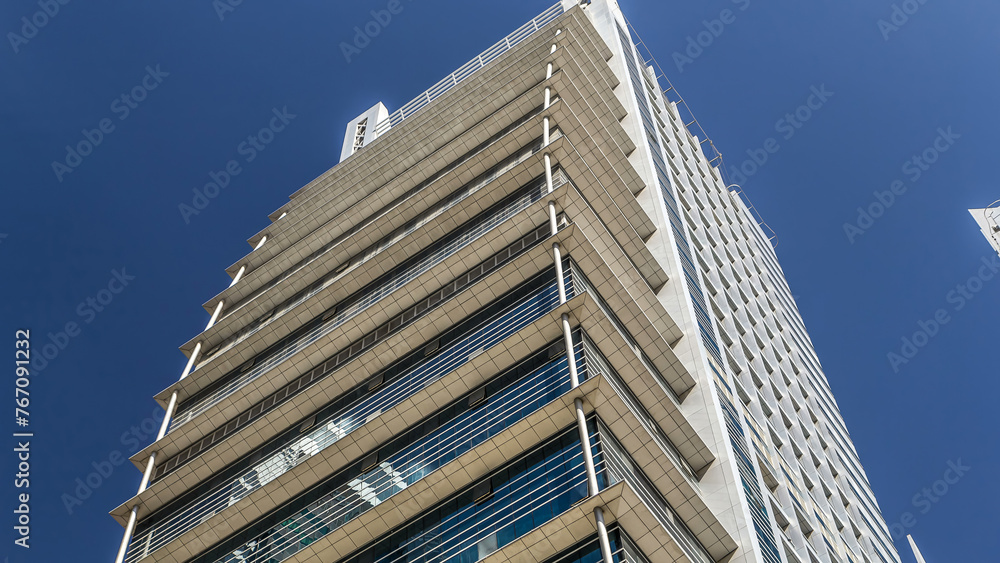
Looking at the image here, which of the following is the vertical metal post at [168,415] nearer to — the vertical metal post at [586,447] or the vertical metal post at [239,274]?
the vertical metal post at [239,274]

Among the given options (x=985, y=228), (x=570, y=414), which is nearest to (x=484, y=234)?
(x=570, y=414)

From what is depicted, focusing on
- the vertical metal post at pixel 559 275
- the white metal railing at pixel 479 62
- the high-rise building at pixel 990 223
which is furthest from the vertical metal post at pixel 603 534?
the high-rise building at pixel 990 223

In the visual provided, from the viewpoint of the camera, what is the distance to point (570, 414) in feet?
116

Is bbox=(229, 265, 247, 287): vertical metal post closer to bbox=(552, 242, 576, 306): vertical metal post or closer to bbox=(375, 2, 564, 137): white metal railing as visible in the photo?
bbox=(375, 2, 564, 137): white metal railing

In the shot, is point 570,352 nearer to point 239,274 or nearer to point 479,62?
point 239,274

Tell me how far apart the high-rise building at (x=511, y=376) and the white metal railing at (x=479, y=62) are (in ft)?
18.4

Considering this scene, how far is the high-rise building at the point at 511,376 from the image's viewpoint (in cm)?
3575

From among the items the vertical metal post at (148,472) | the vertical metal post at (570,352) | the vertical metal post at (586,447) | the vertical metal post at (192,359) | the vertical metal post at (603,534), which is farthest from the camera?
the vertical metal post at (192,359)

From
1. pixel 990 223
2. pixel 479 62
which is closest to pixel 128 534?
pixel 479 62

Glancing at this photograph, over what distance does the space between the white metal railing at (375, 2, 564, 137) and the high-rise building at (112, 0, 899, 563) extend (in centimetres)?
560

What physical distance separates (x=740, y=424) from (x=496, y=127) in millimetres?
26417

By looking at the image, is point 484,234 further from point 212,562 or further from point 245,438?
point 212,562

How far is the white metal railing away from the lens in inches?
3031

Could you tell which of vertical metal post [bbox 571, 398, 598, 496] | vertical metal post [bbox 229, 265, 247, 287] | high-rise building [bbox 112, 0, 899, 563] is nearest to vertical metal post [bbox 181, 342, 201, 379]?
high-rise building [bbox 112, 0, 899, 563]
